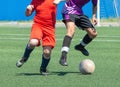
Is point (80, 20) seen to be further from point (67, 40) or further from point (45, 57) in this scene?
point (45, 57)

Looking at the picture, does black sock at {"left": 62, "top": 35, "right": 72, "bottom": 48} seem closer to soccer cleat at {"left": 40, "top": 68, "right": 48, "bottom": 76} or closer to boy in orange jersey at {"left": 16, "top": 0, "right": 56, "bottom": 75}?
boy in orange jersey at {"left": 16, "top": 0, "right": 56, "bottom": 75}

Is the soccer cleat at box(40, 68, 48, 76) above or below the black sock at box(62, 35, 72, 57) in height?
below

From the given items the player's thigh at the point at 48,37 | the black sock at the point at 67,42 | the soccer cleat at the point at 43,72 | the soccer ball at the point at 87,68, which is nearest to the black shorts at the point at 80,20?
the black sock at the point at 67,42

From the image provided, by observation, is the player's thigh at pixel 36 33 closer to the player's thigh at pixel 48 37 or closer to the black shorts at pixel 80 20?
the player's thigh at pixel 48 37

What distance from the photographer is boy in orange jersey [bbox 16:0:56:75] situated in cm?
1015

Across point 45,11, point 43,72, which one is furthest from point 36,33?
point 43,72

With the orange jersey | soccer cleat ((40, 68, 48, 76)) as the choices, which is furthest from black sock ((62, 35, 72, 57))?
the orange jersey

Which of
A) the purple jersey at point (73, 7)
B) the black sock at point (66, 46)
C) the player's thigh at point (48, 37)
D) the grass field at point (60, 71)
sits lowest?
the grass field at point (60, 71)

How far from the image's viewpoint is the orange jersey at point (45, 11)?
33.7 ft

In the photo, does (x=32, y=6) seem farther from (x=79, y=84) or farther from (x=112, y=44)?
(x=112, y=44)

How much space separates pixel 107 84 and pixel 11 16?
2573cm

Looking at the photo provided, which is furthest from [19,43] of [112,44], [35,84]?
[35,84]

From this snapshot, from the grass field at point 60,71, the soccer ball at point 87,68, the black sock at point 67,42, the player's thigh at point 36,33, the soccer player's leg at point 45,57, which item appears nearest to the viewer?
the grass field at point 60,71

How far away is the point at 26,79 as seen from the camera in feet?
31.3
